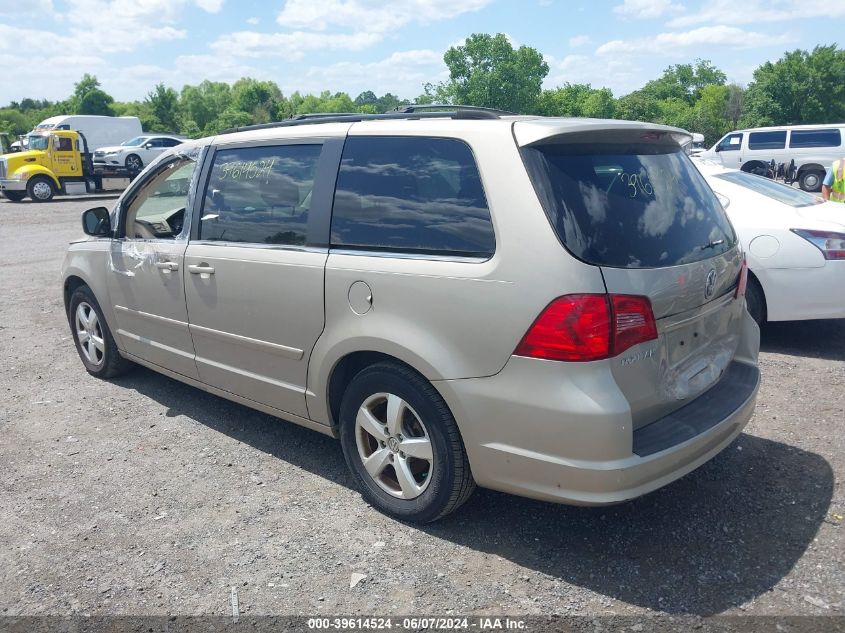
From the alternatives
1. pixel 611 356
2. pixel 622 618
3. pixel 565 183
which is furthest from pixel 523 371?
pixel 622 618

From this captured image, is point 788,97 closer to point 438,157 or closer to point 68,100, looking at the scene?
point 438,157

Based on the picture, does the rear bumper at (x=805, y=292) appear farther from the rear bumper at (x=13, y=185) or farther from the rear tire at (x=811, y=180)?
the rear bumper at (x=13, y=185)

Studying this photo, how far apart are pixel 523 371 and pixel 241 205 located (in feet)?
6.88

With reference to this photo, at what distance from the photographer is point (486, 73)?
103938 millimetres

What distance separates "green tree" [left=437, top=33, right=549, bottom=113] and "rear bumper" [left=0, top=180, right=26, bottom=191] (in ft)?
277

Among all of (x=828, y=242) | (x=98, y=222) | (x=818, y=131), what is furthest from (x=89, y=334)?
(x=818, y=131)

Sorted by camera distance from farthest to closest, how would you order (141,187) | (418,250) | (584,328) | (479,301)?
(141,187) → (418,250) → (479,301) → (584,328)

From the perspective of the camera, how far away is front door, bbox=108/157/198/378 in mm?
4422

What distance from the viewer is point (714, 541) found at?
3154mm

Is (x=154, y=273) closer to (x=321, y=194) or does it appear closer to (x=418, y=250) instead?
(x=321, y=194)

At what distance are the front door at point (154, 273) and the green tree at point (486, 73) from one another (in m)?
102

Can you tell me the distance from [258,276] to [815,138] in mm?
25175

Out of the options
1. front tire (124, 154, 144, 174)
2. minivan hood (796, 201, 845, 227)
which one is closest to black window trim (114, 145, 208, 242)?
minivan hood (796, 201, 845, 227)

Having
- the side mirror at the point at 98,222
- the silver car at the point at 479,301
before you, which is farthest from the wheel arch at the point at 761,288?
the side mirror at the point at 98,222
